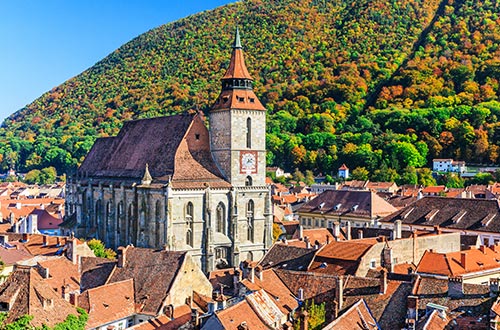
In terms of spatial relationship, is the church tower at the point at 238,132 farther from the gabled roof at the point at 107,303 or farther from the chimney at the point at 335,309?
the chimney at the point at 335,309

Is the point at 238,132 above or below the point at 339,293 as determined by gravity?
above

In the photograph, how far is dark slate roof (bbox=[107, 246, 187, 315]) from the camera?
43.0m

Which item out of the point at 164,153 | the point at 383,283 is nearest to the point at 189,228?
the point at 164,153

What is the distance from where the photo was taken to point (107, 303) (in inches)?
1634

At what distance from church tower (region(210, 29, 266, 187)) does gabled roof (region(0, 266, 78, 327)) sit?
113 feet

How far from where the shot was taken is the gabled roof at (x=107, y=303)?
40000mm

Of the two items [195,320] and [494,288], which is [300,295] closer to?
[195,320]

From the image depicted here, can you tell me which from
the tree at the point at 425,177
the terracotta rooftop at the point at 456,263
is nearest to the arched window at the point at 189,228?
the terracotta rooftop at the point at 456,263

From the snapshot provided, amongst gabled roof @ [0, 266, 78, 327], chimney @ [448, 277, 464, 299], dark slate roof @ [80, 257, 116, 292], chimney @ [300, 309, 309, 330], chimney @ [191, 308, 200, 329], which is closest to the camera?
chimney @ [300, 309, 309, 330]

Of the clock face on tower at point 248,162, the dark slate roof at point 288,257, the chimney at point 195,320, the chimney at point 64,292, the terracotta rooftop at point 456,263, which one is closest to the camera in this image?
the chimney at point 195,320

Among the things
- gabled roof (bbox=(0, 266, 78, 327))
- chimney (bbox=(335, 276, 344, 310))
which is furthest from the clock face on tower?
gabled roof (bbox=(0, 266, 78, 327))

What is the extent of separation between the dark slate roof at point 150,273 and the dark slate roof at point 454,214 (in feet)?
122

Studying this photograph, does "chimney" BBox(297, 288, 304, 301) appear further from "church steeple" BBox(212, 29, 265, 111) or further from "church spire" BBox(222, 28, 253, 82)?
"church spire" BBox(222, 28, 253, 82)

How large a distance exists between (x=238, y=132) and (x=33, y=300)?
124 ft
